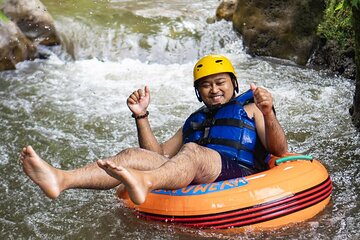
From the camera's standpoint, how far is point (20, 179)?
15.5 feet

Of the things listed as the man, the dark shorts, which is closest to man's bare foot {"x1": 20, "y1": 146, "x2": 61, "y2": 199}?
the man

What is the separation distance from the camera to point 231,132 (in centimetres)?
398

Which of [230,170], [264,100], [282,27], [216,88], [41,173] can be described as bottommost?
[282,27]

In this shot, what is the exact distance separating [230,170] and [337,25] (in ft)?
16.9

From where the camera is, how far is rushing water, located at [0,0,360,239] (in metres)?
3.89

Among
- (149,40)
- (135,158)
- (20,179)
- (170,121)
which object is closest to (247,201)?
(135,158)

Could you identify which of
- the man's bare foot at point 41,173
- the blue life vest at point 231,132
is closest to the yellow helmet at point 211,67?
the blue life vest at point 231,132

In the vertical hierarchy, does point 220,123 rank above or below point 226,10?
above

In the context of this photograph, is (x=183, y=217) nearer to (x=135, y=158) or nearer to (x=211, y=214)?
(x=211, y=214)

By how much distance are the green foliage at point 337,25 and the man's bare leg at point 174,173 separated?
4.93 metres

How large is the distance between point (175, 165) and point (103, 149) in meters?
2.24

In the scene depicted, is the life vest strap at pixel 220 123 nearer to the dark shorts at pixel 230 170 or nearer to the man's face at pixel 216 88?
the man's face at pixel 216 88

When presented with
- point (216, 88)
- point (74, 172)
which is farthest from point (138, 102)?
point (74, 172)

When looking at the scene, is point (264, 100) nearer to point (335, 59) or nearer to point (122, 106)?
point (122, 106)
